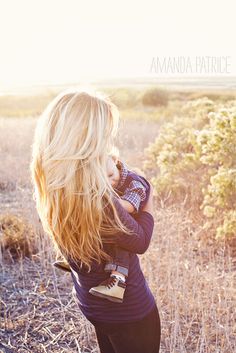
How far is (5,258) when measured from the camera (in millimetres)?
4195

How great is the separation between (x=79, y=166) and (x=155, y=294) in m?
1.82

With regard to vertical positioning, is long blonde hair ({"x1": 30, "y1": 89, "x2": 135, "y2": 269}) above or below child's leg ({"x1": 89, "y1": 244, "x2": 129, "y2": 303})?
above

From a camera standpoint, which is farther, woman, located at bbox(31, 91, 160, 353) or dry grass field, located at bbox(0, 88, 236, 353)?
dry grass field, located at bbox(0, 88, 236, 353)

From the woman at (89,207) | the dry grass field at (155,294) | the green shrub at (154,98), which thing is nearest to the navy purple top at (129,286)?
the woman at (89,207)

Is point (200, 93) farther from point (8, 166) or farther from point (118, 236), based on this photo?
point (118, 236)

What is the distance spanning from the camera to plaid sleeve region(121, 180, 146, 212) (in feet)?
5.82

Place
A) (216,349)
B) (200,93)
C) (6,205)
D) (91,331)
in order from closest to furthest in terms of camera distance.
Answer: (216,349)
(91,331)
(6,205)
(200,93)

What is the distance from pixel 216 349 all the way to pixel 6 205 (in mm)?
3230

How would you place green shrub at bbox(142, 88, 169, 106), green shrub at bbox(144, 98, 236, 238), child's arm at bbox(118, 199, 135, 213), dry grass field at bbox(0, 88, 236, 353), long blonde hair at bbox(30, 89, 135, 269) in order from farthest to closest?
green shrub at bbox(142, 88, 169, 106) → green shrub at bbox(144, 98, 236, 238) → dry grass field at bbox(0, 88, 236, 353) → child's arm at bbox(118, 199, 135, 213) → long blonde hair at bbox(30, 89, 135, 269)

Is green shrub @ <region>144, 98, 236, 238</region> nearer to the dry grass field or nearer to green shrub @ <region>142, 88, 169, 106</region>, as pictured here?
the dry grass field

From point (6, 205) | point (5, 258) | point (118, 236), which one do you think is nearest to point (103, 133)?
point (118, 236)

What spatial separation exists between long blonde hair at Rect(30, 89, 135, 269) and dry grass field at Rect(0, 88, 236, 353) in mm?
1102

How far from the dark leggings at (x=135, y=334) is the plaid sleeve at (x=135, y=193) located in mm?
373

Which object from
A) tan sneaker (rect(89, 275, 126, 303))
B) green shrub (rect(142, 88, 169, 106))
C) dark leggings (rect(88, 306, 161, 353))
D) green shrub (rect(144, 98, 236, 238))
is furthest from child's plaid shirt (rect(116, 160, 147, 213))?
green shrub (rect(142, 88, 169, 106))
